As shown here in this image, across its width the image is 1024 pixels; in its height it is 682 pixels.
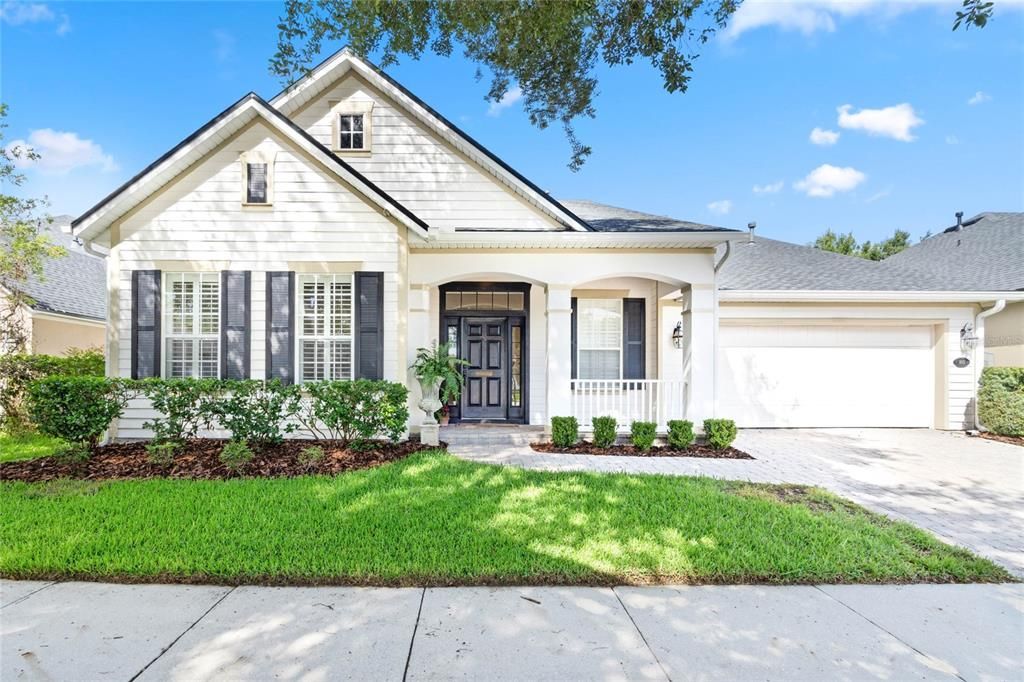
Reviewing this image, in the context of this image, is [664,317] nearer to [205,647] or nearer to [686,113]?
[686,113]

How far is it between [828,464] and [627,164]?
9.00 metres

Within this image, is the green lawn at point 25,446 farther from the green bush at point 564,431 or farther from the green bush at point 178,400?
the green bush at point 564,431

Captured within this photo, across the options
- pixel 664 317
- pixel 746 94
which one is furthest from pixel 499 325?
pixel 746 94

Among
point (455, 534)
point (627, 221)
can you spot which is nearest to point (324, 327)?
point (455, 534)

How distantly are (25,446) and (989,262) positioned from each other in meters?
19.3

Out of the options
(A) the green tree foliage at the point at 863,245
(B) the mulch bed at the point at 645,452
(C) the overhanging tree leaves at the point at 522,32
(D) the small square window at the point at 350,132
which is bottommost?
(B) the mulch bed at the point at 645,452

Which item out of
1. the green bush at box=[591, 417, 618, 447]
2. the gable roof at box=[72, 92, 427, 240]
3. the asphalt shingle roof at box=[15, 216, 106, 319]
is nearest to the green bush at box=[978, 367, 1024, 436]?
the green bush at box=[591, 417, 618, 447]

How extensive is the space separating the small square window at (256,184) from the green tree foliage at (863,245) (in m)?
35.0

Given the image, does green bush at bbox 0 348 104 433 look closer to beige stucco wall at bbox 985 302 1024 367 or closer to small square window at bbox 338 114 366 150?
small square window at bbox 338 114 366 150

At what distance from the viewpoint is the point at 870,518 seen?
4.07m

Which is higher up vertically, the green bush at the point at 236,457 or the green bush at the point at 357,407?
the green bush at the point at 357,407

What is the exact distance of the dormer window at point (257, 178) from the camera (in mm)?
6457

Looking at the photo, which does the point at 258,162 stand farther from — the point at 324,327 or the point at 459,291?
the point at 459,291

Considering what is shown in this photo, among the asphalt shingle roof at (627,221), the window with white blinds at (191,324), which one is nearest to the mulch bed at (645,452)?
the asphalt shingle roof at (627,221)
